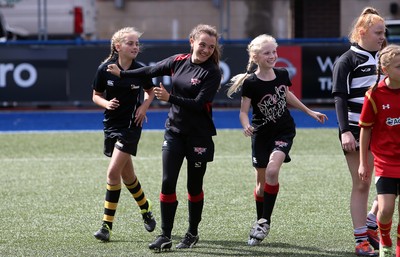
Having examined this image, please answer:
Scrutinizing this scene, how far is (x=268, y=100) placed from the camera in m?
8.08

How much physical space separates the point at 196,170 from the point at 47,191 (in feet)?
11.6

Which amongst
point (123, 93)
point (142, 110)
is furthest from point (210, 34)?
point (123, 93)

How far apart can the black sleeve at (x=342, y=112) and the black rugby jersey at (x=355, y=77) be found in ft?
0.12

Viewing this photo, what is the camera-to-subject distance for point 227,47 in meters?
19.5

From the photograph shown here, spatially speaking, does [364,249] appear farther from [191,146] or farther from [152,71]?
[152,71]

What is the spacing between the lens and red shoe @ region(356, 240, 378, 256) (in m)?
7.42

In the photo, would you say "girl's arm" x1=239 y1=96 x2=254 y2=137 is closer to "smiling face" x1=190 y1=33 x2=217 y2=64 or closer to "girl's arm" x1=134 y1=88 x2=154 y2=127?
"smiling face" x1=190 y1=33 x2=217 y2=64

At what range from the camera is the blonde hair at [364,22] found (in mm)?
7438

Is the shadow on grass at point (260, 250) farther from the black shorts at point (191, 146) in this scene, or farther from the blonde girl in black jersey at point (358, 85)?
the black shorts at point (191, 146)

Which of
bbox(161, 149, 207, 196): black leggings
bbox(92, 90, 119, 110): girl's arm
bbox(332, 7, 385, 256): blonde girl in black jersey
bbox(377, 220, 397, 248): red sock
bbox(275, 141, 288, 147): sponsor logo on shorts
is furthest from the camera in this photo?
bbox(92, 90, 119, 110): girl's arm

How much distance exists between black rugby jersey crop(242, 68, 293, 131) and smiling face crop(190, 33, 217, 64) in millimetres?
502

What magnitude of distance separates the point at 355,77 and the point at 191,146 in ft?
4.70

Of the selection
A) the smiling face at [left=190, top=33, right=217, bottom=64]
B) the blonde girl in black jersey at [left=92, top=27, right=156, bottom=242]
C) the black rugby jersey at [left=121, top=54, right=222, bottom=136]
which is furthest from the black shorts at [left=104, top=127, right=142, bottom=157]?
the smiling face at [left=190, top=33, right=217, bottom=64]

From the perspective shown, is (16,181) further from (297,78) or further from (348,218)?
(297,78)
